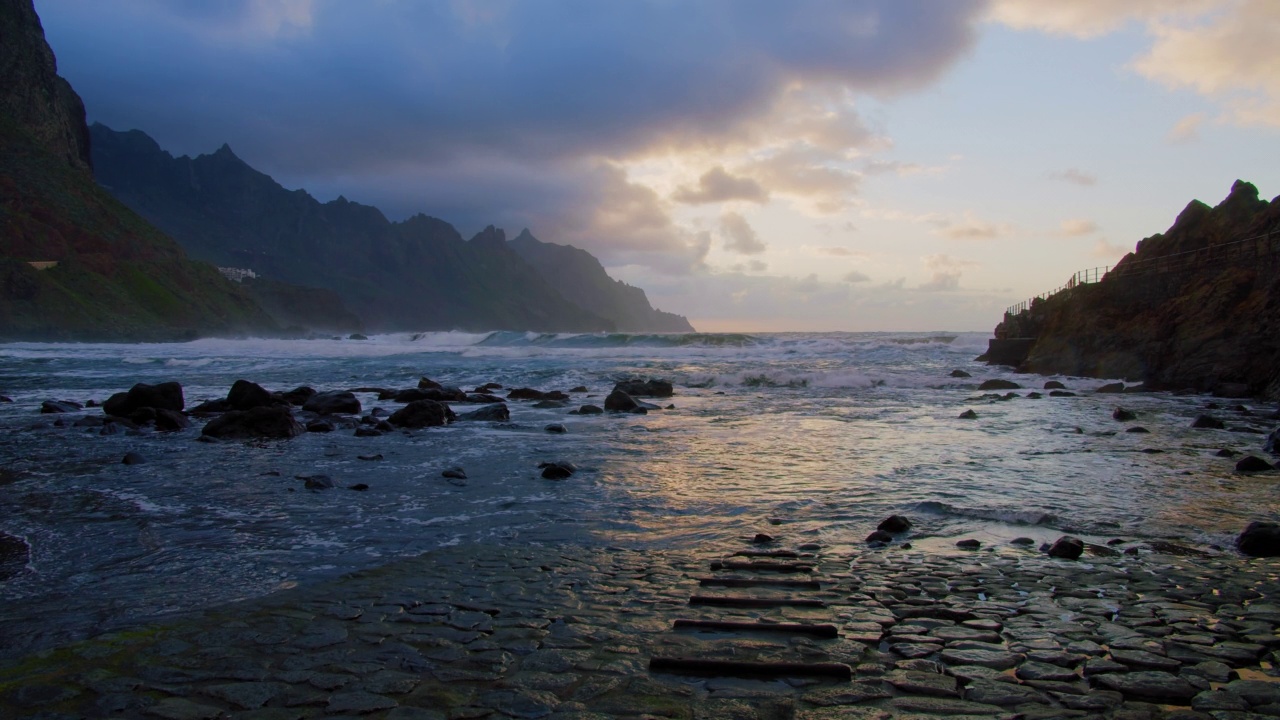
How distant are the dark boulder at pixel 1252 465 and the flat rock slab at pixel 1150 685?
8.24m

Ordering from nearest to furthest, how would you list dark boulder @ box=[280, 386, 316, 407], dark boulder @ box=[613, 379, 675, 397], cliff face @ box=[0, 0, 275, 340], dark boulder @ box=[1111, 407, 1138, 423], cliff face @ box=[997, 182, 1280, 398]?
dark boulder @ box=[1111, 407, 1138, 423]
dark boulder @ box=[280, 386, 316, 407]
cliff face @ box=[997, 182, 1280, 398]
dark boulder @ box=[613, 379, 675, 397]
cliff face @ box=[0, 0, 275, 340]

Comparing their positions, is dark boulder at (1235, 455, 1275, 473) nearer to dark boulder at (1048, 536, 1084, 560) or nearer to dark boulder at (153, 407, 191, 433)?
dark boulder at (1048, 536, 1084, 560)

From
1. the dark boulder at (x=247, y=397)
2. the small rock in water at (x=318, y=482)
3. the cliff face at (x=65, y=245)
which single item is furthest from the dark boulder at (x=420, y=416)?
the cliff face at (x=65, y=245)

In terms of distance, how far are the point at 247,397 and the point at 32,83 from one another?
99886 millimetres

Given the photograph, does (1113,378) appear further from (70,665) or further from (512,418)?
(70,665)

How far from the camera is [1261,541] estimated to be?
5.91m

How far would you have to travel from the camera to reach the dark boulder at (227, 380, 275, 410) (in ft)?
59.4

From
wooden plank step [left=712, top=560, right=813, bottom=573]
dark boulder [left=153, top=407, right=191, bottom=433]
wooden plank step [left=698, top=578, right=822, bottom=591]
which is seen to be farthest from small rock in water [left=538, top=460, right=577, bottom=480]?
dark boulder [left=153, top=407, right=191, bottom=433]

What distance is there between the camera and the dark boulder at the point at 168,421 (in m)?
15.0

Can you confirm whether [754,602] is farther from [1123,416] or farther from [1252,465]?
[1123,416]

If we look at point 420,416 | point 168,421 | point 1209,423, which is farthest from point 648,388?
point 1209,423

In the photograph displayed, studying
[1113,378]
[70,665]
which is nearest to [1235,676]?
[70,665]

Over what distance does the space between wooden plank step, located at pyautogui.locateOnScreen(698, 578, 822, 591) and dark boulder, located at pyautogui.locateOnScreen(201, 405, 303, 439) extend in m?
11.8

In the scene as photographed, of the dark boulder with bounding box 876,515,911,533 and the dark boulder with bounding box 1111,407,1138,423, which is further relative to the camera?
the dark boulder with bounding box 1111,407,1138,423
